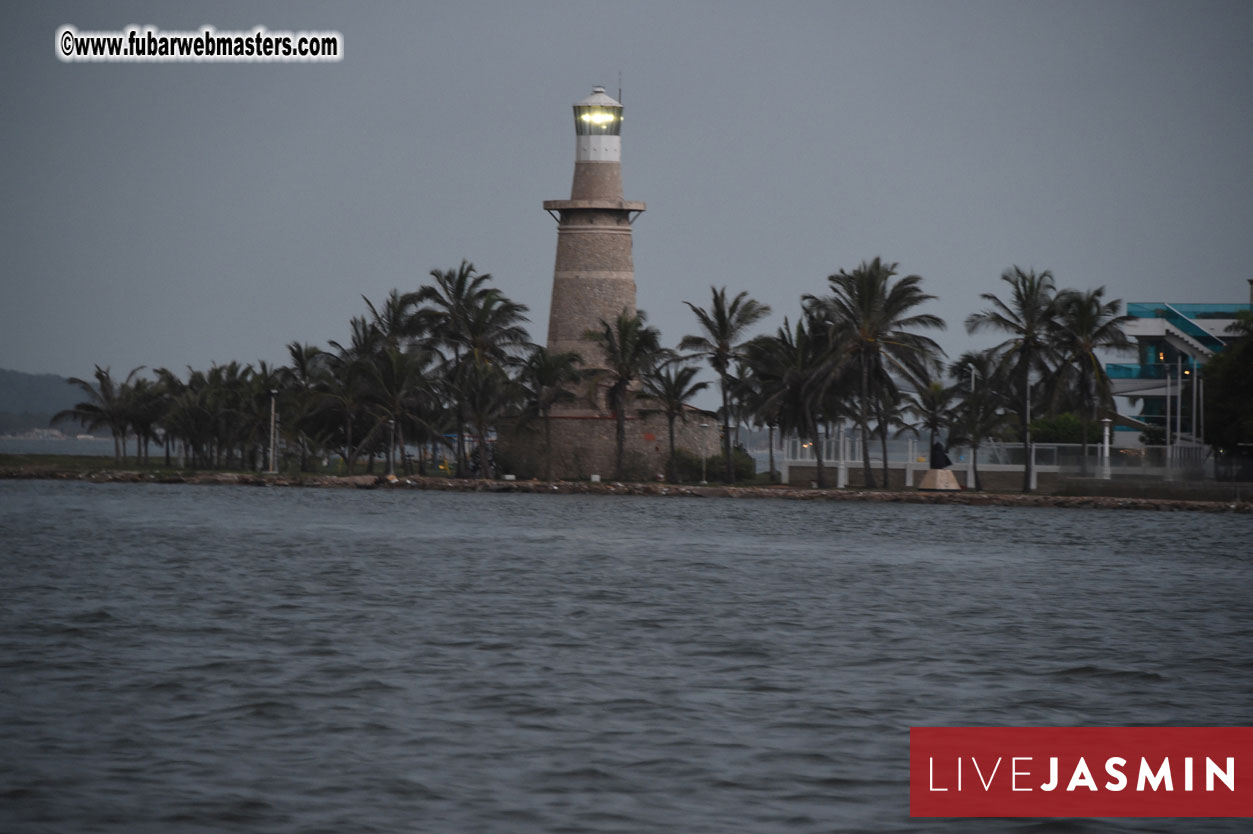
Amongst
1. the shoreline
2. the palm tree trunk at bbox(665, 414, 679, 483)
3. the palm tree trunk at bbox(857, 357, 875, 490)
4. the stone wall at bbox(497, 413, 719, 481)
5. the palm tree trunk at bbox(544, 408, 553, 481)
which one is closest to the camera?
the shoreline

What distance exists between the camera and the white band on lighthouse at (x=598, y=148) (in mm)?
62281

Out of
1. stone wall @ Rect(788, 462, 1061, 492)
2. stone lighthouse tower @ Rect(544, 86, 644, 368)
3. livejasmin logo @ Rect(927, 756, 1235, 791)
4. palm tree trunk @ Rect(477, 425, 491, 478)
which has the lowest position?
livejasmin logo @ Rect(927, 756, 1235, 791)

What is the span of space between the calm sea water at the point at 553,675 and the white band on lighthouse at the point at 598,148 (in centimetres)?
3406

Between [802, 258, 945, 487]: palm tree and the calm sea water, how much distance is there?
23253 millimetres

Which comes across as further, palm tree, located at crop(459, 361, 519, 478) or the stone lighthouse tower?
the stone lighthouse tower

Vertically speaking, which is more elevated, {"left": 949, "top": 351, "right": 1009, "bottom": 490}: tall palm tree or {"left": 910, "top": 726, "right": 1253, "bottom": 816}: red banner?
{"left": 949, "top": 351, "right": 1009, "bottom": 490}: tall palm tree

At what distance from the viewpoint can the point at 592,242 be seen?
2435 inches

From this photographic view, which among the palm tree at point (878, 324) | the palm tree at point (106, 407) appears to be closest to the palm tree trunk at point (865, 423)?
the palm tree at point (878, 324)

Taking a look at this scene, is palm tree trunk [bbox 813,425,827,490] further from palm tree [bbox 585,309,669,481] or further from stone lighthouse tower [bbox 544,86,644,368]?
stone lighthouse tower [bbox 544,86,644,368]

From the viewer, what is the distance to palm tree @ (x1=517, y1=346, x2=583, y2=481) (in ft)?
192

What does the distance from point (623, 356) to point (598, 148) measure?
9.24 m

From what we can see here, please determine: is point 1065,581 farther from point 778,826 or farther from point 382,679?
point 778,826

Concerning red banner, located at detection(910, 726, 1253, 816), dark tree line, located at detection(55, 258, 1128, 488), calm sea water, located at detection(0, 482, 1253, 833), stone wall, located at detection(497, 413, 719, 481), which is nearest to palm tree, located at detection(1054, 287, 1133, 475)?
dark tree line, located at detection(55, 258, 1128, 488)

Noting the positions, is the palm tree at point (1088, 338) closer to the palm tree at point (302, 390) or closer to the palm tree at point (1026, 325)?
the palm tree at point (1026, 325)
